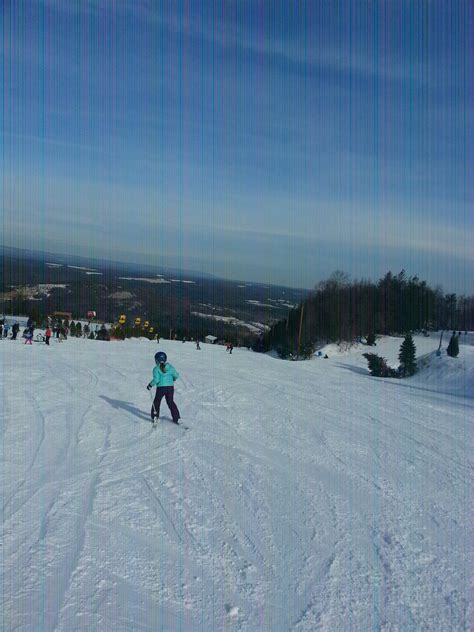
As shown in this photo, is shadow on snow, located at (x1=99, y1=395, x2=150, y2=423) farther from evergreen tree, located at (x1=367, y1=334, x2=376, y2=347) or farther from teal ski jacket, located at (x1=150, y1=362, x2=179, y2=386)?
evergreen tree, located at (x1=367, y1=334, x2=376, y2=347)

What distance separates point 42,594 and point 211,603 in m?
1.33

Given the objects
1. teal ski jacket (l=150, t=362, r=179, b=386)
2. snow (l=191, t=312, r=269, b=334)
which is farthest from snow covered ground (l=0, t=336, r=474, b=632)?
snow (l=191, t=312, r=269, b=334)

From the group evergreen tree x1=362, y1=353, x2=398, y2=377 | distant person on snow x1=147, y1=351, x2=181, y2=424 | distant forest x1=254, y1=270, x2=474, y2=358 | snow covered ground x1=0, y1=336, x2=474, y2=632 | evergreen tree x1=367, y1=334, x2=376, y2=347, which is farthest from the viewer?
distant forest x1=254, y1=270, x2=474, y2=358

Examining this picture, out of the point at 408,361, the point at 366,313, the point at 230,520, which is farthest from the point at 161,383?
the point at 366,313

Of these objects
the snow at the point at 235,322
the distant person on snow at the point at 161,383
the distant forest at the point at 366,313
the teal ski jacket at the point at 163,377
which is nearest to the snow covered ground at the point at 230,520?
the distant person on snow at the point at 161,383

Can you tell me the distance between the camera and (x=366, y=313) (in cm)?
5538

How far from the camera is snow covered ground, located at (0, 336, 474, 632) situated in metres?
3.98

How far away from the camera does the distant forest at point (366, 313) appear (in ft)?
168

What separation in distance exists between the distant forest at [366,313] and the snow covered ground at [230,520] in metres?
33.8

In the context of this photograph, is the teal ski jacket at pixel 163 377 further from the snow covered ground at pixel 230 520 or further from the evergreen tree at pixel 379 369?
the evergreen tree at pixel 379 369

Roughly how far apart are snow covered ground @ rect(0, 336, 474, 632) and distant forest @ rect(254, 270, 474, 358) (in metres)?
33.8

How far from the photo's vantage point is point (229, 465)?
746 centimetres

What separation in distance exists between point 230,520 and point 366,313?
5191 centimetres

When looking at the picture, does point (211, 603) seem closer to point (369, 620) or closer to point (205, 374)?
point (369, 620)
